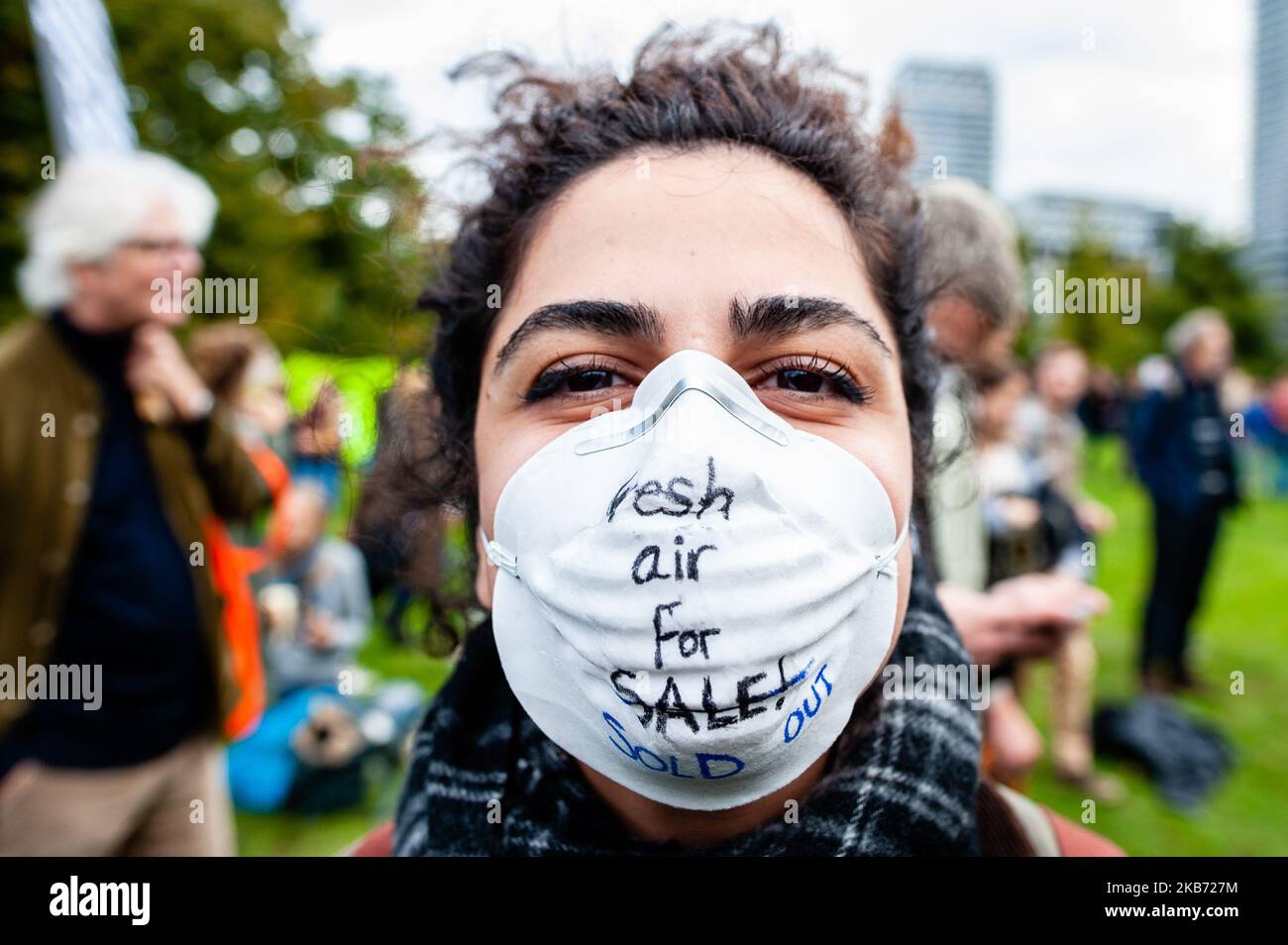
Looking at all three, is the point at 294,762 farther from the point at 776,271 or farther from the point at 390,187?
the point at 776,271

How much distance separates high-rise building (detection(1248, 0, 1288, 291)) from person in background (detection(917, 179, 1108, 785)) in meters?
7.78

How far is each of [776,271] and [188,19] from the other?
18.0 m

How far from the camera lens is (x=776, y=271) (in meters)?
1.19

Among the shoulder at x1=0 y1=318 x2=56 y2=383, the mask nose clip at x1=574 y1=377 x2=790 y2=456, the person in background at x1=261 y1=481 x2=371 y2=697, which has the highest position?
the mask nose clip at x1=574 y1=377 x2=790 y2=456

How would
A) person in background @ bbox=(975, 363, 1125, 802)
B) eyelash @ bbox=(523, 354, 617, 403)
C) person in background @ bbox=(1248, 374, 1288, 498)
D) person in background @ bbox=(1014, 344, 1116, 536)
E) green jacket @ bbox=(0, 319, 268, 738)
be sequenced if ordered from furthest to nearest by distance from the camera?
person in background @ bbox=(1248, 374, 1288, 498) → person in background @ bbox=(1014, 344, 1116, 536) → person in background @ bbox=(975, 363, 1125, 802) → green jacket @ bbox=(0, 319, 268, 738) → eyelash @ bbox=(523, 354, 617, 403)

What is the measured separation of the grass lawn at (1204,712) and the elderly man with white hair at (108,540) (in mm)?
831

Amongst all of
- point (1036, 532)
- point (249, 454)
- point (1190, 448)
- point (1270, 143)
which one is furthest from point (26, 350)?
point (1270, 143)

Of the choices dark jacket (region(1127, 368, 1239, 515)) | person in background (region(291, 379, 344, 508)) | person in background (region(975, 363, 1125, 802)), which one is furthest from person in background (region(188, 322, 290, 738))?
dark jacket (region(1127, 368, 1239, 515))

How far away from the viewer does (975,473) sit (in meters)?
2.69

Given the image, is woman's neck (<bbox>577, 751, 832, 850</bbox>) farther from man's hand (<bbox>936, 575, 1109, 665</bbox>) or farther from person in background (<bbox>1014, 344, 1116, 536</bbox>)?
person in background (<bbox>1014, 344, 1116, 536</bbox>)

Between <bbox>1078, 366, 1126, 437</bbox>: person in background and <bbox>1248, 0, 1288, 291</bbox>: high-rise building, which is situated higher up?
<bbox>1248, 0, 1288, 291</bbox>: high-rise building

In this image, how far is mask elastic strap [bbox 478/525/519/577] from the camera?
118cm

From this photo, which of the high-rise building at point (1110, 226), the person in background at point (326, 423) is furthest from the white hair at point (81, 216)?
the high-rise building at point (1110, 226)

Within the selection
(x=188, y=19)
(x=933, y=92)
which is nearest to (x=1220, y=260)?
(x=188, y=19)
